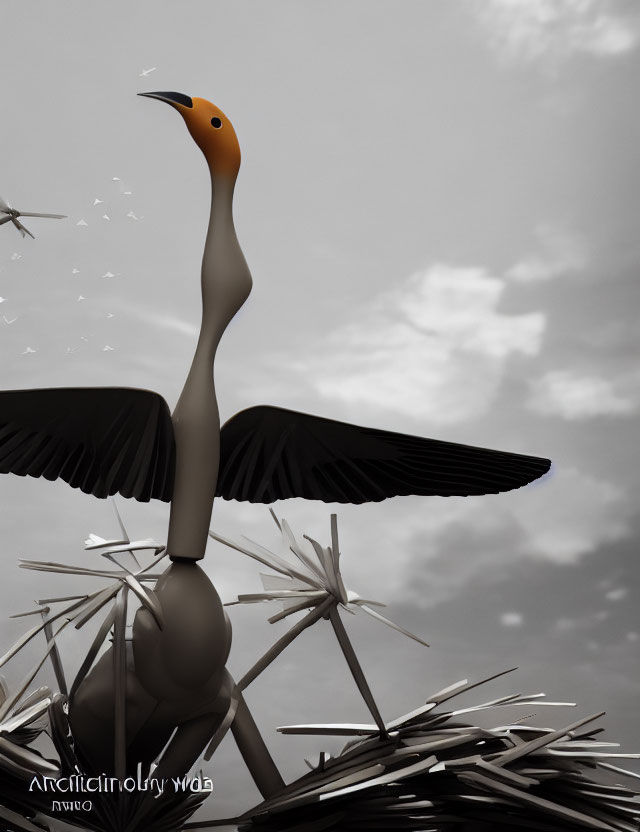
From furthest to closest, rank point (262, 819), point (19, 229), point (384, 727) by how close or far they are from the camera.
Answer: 1. point (19, 229)
2. point (384, 727)
3. point (262, 819)

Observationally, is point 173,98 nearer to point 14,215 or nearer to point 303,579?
point 14,215

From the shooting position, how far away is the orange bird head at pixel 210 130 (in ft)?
12.8

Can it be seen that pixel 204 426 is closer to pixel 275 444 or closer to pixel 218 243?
pixel 275 444

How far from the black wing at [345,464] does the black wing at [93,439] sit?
1.07 ft

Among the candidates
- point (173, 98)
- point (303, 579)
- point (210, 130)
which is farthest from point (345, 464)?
point (173, 98)

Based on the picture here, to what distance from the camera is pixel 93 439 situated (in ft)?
12.4

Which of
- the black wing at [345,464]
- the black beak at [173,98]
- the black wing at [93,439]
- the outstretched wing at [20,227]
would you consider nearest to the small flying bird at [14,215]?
the outstretched wing at [20,227]

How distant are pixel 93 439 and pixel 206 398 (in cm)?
52

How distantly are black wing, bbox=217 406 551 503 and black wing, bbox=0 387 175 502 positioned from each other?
12.8 inches

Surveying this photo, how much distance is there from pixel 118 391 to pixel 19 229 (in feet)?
3.49

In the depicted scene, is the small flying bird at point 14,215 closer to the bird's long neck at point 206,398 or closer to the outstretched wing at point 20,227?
the outstretched wing at point 20,227

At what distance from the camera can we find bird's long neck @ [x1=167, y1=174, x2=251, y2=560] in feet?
11.8

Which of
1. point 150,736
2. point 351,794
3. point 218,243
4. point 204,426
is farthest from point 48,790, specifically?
point 218,243

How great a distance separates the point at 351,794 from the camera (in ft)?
11.3
